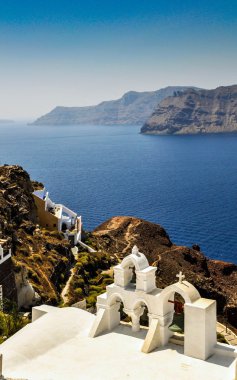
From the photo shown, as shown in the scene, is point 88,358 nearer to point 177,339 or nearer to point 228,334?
point 177,339

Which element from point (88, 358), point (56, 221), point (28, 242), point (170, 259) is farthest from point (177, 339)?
point (170, 259)

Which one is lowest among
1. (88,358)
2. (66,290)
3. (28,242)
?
(66,290)

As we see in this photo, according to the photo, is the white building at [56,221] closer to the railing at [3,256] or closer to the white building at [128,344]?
the railing at [3,256]

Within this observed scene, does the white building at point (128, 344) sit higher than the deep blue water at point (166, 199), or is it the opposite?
the white building at point (128, 344)

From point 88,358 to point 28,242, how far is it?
3183cm

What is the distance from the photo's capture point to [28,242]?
160 feet

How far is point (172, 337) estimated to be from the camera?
1797 centimetres

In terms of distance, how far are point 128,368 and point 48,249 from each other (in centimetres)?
3431

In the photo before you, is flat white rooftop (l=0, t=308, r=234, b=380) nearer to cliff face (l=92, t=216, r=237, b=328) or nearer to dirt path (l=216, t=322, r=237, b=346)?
dirt path (l=216, t=322, r=237, b=346)

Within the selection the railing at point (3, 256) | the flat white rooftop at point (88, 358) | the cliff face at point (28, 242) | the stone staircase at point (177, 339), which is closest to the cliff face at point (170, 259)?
the cliff face at point (28, 242)

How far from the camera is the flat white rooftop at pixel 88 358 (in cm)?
1612

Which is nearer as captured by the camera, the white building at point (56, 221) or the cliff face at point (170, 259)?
the cliff face at point (170, 259)

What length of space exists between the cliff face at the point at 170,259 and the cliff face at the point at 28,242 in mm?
12306

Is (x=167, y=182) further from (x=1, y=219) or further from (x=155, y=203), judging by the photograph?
(x=1, y=219)
